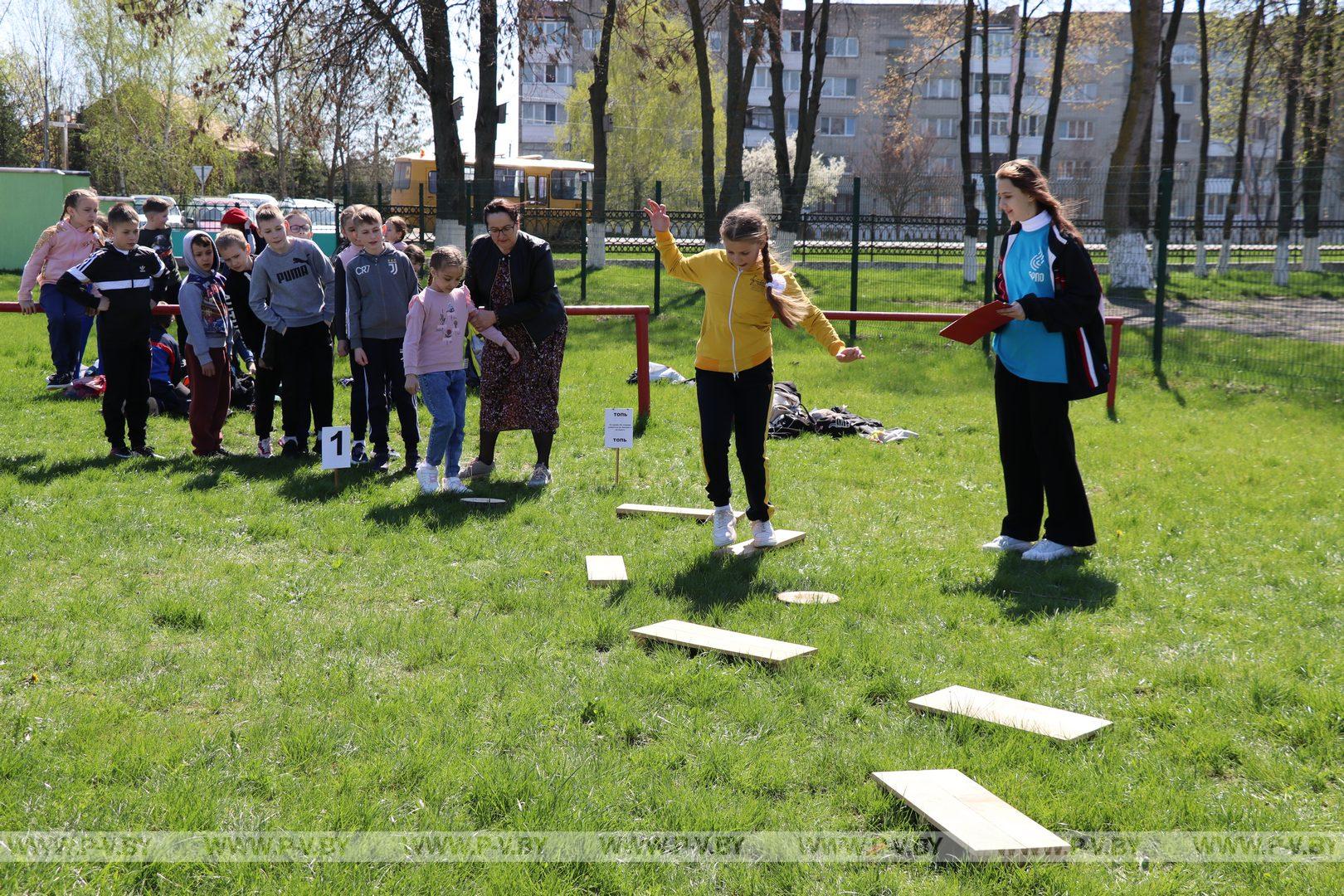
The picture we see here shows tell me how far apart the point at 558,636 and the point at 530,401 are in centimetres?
345

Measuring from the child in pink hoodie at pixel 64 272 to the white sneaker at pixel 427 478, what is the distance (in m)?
3.07

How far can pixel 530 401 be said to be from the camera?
27.0 ft

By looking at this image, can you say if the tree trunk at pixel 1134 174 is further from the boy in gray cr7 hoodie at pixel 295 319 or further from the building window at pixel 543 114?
the building window at pixel 543 114

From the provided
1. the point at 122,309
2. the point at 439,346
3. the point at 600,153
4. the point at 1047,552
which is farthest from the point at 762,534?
the point at 600,153

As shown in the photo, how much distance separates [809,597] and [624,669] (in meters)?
1.34

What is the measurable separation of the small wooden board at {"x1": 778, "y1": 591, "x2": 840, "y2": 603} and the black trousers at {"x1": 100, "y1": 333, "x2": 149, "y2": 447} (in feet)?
19.1

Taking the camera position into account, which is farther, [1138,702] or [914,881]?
[1138,702]

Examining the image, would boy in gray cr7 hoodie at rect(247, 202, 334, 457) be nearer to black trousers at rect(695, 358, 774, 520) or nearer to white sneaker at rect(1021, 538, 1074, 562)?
black trousers at rect(695, 358, 774, 520)

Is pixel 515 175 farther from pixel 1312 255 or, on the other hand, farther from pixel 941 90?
pixel 941 90

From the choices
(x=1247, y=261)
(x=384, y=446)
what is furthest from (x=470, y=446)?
(x=1247, y=261)

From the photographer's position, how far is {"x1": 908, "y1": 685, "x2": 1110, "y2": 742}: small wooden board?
4062 mm

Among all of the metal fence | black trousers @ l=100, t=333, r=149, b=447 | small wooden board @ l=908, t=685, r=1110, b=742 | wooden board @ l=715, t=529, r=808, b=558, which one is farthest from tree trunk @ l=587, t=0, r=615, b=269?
small wooden board @ l=908, t=685, r=1110, b=742

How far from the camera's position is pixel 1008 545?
6.65m

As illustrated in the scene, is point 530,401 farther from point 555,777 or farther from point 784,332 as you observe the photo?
point 784,332
